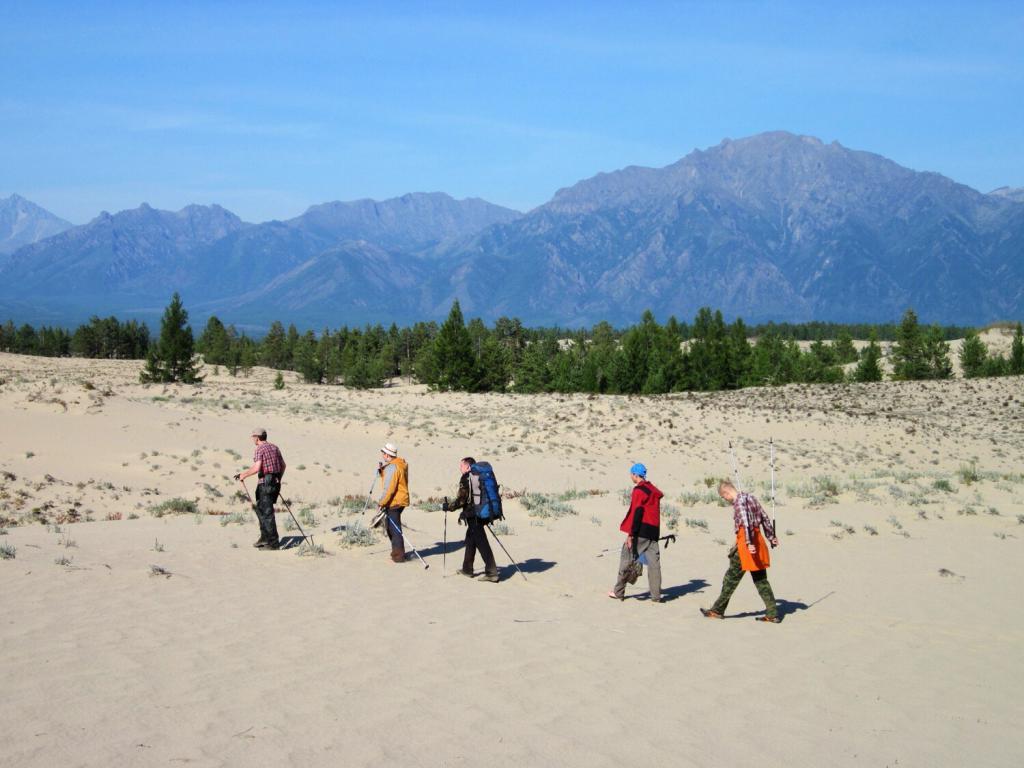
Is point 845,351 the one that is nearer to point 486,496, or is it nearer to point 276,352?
point 276,352

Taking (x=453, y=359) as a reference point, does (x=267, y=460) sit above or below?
below

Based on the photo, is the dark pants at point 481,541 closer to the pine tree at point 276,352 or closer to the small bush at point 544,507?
the small bush at point 544,507

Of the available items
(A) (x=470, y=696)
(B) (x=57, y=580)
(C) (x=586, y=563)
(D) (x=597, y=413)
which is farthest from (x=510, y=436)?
(A) (x=470, y=696)

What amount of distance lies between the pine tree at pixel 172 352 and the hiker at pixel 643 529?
57.9m

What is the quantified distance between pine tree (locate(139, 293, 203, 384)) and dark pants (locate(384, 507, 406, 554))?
54.3 metres

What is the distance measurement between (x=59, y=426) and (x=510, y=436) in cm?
1954

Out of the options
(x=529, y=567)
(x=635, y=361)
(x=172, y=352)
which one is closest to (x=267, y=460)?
(x=529, y=567)

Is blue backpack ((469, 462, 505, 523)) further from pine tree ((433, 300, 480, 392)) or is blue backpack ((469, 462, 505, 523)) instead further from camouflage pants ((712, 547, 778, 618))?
pine tree ((433, 300, 480, 392))

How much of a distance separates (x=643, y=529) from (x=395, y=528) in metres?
4.48

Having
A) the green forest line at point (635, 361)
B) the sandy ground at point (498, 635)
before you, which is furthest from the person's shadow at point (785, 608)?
the green forest line at point (635, 361)

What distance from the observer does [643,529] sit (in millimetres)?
11781

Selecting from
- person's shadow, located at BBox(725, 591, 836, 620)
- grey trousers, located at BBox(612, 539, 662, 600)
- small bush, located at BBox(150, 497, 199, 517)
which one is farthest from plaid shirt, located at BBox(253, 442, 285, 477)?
person's shadow, located at BBox(725, 591, 836, 620)

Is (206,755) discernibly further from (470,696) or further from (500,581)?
(500,581)

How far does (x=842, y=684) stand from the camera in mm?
8789
